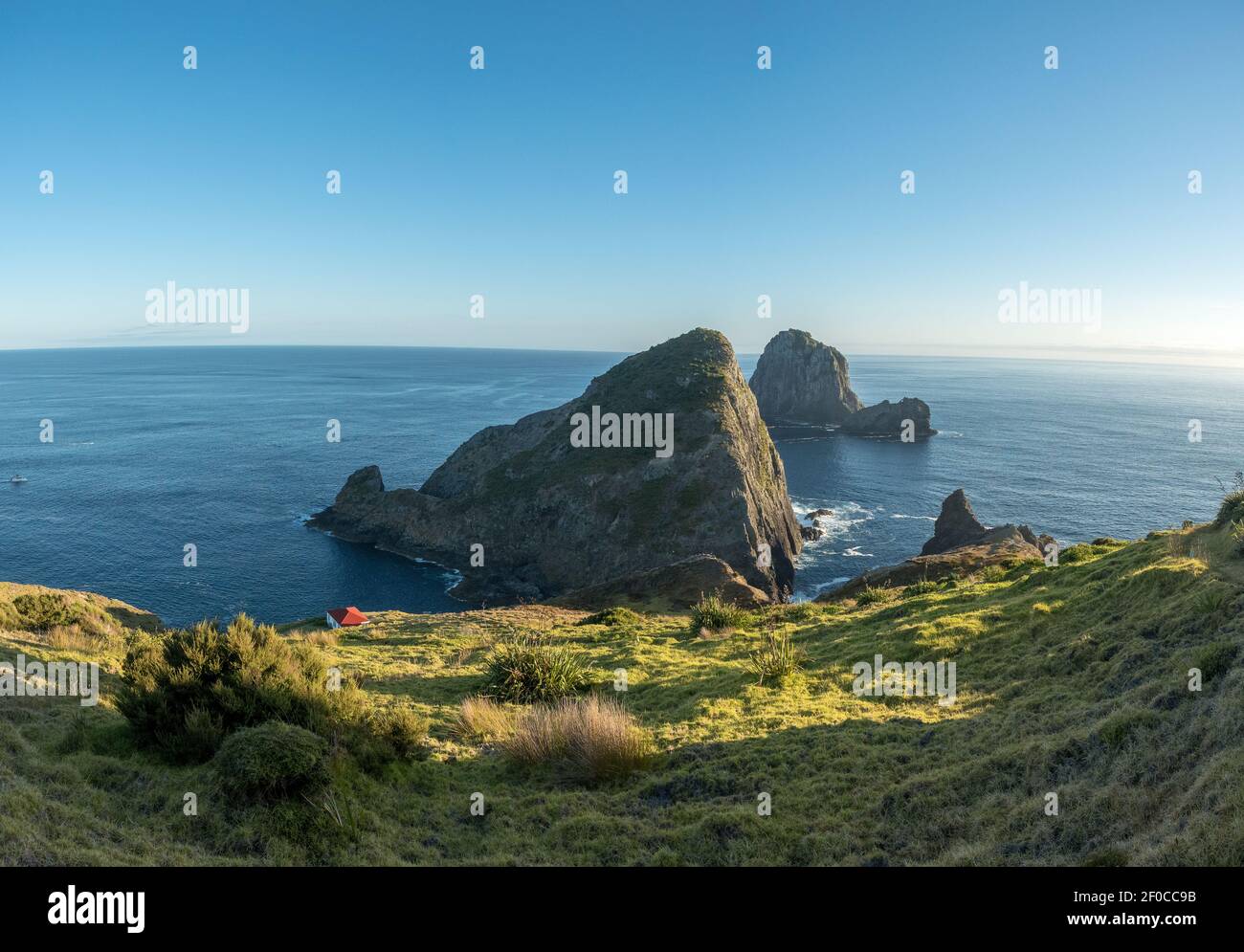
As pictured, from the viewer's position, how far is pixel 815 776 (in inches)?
413

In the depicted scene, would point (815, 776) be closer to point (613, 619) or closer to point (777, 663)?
point (777, 663)

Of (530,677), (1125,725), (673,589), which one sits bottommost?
(673,589)

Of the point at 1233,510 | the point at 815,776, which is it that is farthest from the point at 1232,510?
the point at 815,776

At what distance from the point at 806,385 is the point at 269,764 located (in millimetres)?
153723

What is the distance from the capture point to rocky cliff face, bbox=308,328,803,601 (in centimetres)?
6344

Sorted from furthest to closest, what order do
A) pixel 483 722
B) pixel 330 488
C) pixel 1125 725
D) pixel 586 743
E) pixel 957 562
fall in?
pixel 330 488 → pixel 957 562 → pixel 483 722 → pixel 586 743 → pixel 1125 725

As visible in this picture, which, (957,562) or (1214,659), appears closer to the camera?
(1214,659)

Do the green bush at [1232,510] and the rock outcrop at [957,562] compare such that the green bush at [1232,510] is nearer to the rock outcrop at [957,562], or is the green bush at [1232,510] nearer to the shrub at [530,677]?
the rock outcrop at [957,562]

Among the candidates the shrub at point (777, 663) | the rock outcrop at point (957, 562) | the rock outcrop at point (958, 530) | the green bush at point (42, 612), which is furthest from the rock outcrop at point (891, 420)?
the green bush at point (42, 612)

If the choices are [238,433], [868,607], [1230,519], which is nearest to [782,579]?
[868,607]

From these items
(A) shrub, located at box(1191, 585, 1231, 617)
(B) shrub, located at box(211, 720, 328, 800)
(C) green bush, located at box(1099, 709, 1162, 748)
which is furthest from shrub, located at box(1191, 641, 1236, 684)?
(B) shrub, located at box(211, 720, 328, 800)

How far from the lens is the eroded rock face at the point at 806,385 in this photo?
14875 cm

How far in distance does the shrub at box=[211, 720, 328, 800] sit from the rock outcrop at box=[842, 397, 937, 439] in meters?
135

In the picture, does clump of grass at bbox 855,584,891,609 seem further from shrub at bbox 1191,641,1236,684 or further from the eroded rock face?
the eroded rock face
